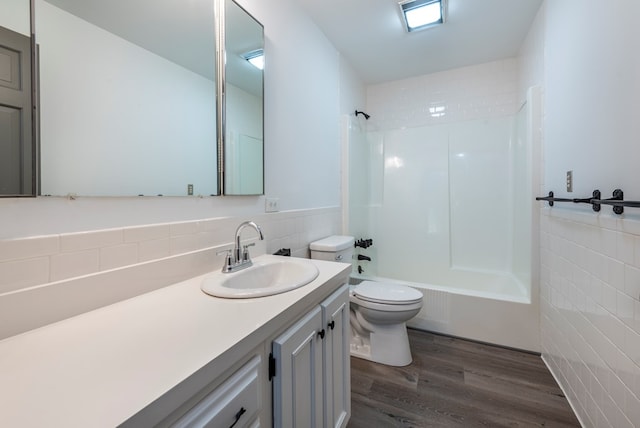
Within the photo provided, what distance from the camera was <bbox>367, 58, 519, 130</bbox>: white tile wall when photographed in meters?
2.58

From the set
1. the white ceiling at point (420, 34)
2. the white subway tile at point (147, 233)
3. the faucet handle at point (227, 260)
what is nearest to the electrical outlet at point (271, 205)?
the faucet handle at point (227, 260)

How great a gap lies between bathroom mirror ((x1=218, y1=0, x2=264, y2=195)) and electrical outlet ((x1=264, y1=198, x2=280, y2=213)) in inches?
3.2

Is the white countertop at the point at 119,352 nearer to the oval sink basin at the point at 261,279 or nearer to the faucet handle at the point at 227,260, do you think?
the oval sink basin at the point at 261,279

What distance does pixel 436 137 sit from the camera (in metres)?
2.83

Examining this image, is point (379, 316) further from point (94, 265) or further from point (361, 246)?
point (94, 265)

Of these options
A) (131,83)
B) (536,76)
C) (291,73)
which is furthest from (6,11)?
(536,76)

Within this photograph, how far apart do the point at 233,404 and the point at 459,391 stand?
4.98 ft

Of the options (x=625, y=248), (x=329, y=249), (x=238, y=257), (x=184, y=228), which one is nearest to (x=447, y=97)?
(x=329, y=249)

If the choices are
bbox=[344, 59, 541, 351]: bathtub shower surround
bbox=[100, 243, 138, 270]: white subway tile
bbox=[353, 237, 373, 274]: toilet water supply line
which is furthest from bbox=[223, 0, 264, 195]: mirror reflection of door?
bbox=[353, 237, 373, 274]: toilet water supply line

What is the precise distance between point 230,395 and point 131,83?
3.33 ft

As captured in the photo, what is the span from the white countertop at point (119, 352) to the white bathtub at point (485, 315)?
67.0 inches

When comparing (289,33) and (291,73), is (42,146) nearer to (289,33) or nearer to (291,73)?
(291,73)

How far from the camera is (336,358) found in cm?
114

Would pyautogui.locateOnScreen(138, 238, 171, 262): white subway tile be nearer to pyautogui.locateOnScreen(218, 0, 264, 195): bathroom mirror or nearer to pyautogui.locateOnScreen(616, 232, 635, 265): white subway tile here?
pyautogui.locateOnScreen(218, 0, 264, 195): bathroom mirror
